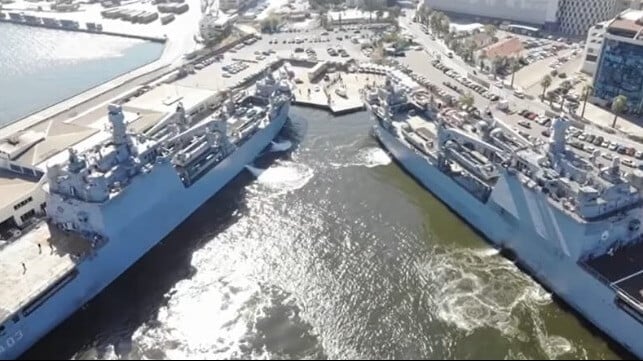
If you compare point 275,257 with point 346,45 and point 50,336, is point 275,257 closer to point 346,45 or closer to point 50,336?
point 50,336

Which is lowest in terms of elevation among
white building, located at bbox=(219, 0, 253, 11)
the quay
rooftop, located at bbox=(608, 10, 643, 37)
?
the quay

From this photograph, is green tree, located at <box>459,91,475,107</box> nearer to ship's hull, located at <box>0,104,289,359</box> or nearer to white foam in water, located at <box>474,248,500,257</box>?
white foam in water, located at <box>474,248,500,257</box>

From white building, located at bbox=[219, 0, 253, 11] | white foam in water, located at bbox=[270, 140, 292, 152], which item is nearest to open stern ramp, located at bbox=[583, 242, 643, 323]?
white foam in water, located at bbox=[270, 140, 292, 152]

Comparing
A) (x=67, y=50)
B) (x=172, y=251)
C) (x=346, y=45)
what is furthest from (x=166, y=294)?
(x=67, y=50)

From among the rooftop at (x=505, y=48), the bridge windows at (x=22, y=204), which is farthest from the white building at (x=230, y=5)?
the bridge windows at (x=22, y=204)

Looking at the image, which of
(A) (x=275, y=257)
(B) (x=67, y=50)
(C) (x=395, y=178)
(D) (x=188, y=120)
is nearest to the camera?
(A) (x=275, y=257)

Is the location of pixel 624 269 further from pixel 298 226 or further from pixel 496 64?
pixel 496 64
